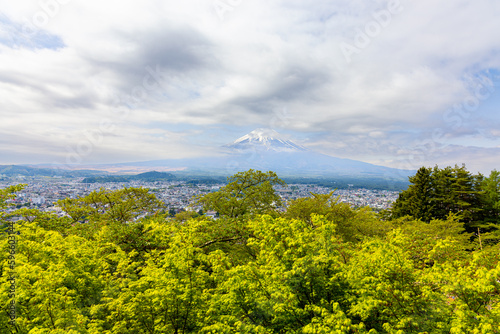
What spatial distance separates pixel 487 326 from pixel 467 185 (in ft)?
109

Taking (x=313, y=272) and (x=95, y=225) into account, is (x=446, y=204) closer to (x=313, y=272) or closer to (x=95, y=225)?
(x=313, y=272)

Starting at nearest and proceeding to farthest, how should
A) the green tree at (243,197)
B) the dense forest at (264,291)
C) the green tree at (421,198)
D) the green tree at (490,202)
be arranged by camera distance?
the dense forest at (264,291) < the green tree at (243,197) < the green tree at (490,202) < the green tree at (421,198)

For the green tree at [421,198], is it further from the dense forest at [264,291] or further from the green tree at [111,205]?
the green tree at [111,205]

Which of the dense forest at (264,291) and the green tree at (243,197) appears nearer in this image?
the dense forest at (264,291)

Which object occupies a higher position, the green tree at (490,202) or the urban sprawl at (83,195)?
the green tree at (490,202)

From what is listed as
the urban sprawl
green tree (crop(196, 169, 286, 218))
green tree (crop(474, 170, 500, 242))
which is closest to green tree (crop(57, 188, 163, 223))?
the urban sprawl

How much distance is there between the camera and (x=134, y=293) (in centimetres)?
596

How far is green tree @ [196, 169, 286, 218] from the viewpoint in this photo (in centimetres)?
1916

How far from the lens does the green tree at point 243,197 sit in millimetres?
19156

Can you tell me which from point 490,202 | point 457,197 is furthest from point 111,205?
point 490,202

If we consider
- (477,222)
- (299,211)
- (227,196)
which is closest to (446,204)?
(477,222)

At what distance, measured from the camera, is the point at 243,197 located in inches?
775

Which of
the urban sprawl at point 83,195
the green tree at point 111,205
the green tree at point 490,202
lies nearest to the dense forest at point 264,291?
the green tree at point 111,205

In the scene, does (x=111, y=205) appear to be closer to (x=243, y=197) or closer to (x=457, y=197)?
(x=243, y=197)
